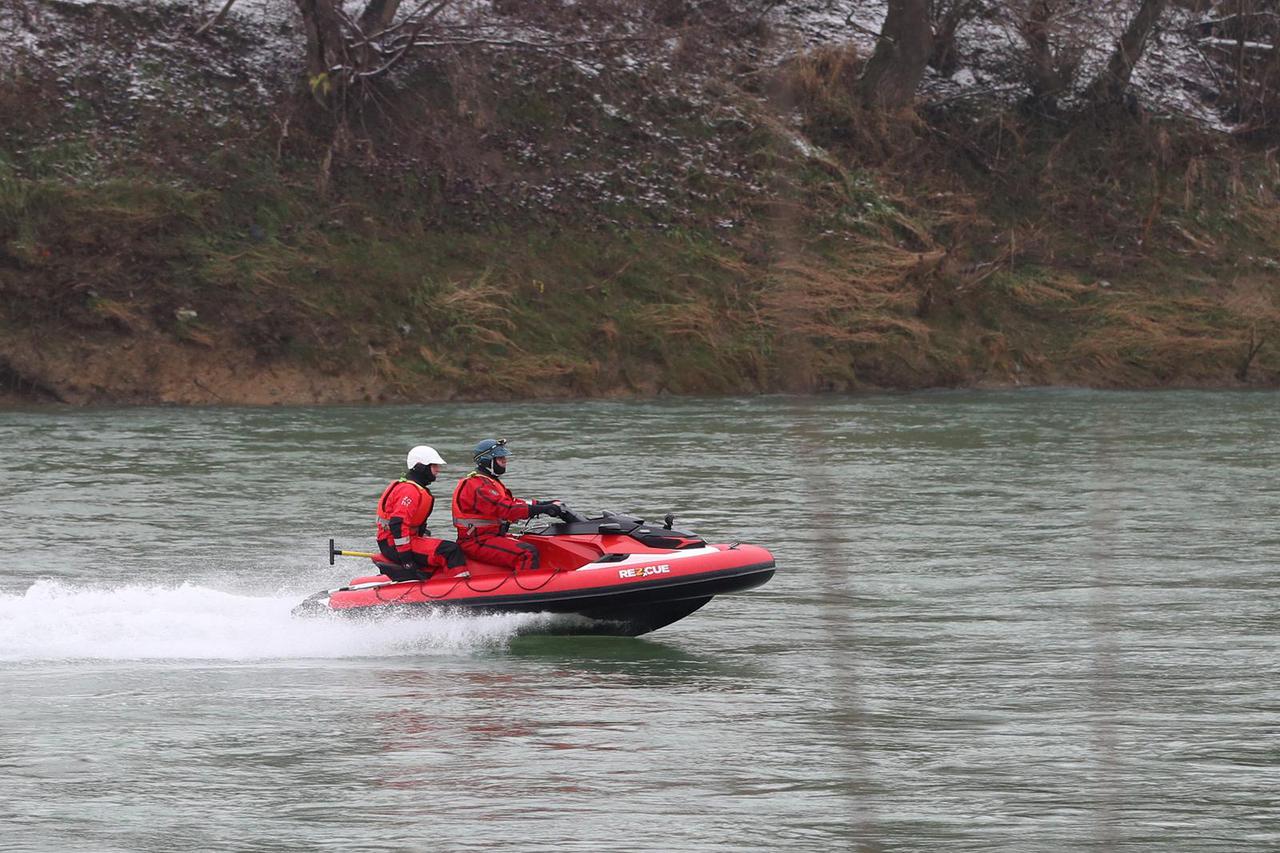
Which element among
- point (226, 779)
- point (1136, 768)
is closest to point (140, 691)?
point (226, 779)

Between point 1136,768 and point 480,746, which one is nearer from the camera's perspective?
point 1136,768

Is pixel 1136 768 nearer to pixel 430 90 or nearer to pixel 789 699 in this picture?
pixel 789 699

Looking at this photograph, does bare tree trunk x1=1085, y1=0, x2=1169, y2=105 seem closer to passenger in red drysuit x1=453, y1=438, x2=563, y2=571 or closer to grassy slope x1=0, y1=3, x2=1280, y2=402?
grassy slope x1=0, y1=3, x2=1280, y2=402

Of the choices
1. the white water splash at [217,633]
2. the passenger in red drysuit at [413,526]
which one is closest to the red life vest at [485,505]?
the passenger in red drysuit at [413,526]

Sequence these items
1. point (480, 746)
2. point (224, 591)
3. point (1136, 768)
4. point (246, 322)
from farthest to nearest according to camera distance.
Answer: point (246, 322), point (224, 591), point (480, 746), point (1136, 768)

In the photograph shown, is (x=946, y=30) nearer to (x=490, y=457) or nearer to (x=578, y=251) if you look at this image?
(x=578, y=251)

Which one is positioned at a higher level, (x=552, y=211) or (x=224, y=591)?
(x=552, y=211)

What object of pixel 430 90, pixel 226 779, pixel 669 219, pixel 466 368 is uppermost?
pixel 430 90

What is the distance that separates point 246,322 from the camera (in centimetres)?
2848

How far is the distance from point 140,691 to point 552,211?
20.8 meters

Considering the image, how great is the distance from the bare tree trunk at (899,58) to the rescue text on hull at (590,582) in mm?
23266

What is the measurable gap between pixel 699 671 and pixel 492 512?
1.93 metres

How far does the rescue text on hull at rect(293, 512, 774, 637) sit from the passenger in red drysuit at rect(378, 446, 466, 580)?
8 centimetres

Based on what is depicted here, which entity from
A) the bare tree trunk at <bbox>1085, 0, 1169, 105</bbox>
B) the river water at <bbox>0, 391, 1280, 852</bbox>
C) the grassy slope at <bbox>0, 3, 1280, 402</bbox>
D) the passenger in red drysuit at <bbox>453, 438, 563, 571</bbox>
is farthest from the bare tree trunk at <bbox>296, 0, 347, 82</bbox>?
the passenger in red drysuit at <bbox>453, 438, 563, 571</bbox>
